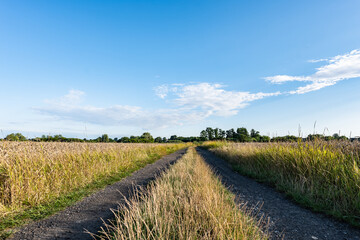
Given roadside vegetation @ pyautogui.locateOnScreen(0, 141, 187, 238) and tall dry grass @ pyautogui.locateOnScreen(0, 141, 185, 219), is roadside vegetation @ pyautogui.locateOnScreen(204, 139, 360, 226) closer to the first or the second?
roadside vegetation @ pyautogui.locateOnScreen(0, 141, 187, 238)

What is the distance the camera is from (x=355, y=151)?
6.55 m

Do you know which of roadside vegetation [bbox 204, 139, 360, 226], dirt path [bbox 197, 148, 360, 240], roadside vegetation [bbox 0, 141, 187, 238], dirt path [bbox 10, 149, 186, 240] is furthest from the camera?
roadside vegetation [bbox 0, 141, 187, 238]

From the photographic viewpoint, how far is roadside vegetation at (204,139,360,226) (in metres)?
4.67

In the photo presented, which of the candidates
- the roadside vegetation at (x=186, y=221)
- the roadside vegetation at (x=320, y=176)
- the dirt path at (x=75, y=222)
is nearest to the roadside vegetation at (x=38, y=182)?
the dirt path at (x=75, y=222)

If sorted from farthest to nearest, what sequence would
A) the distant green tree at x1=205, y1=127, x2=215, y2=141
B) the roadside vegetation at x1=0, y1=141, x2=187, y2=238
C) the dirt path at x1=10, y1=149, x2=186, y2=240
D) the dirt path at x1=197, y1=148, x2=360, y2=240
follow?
the distant green tree at x1=205, y1=127, x2=215, y2=141, the roadside vegetation at x1=0, y1=141, x2=187, y2=238, the dirt path at x1=10, y1=149, x2=186, y2=240, the dirt path at x1=197, y1=148, x2=360, y2=240

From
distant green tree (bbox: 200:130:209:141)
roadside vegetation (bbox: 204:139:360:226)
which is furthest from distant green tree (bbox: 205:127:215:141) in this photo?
roadside vegetation (bbox: 204:139:360:226)

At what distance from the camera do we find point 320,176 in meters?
6.10

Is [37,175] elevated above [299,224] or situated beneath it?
elevated above

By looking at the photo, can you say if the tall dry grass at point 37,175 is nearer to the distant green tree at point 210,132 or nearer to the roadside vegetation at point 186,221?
the roadside vegetation at point 186,221

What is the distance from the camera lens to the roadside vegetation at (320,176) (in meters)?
4.67

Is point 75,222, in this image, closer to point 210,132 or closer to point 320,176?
point 320,176

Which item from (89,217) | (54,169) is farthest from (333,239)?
(54,169)

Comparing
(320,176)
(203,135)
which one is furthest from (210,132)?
(320,176)

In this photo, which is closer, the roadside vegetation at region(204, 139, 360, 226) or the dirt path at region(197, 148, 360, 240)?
the dirt path at region(197, 148, 360, 240)
